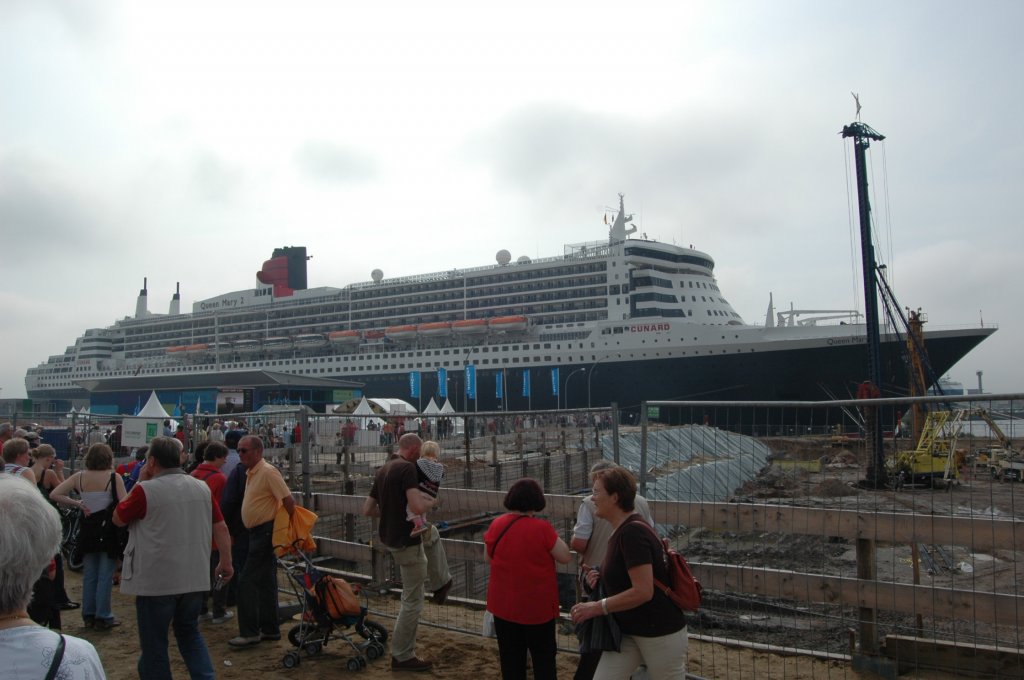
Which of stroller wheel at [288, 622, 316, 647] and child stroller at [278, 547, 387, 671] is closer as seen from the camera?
child stroller at [278, 547, 387, 671]

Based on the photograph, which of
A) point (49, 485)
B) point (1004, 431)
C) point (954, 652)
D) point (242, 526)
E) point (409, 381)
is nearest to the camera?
point (1004, 431)

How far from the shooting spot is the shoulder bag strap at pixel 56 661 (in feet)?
5.13

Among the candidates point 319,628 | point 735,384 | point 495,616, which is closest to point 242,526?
point 319,628

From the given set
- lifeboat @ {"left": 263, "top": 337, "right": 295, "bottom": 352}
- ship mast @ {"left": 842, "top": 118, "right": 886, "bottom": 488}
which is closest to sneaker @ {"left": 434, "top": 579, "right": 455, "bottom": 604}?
ship mast @ {"left": 842, "top": 118, "right": 886, "bottom": 488}

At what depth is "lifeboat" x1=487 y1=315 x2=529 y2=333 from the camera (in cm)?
4381

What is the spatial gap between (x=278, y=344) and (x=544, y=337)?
23.3 metres

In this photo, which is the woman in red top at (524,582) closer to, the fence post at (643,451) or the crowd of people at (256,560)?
the crowd of people at (256,560)

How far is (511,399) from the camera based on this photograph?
43.7 metres

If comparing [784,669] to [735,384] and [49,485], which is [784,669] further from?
[735,384]

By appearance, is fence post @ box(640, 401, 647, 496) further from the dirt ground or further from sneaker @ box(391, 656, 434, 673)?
sneaker @ box(391, 656, 434, 673)

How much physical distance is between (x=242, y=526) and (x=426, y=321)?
44133mm

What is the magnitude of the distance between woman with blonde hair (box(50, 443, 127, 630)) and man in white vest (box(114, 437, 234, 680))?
79.5 inches

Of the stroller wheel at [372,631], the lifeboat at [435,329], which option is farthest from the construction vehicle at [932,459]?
the lifeboat at [435,329]

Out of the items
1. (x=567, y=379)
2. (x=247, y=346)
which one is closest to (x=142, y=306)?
(x=247, y=346)
